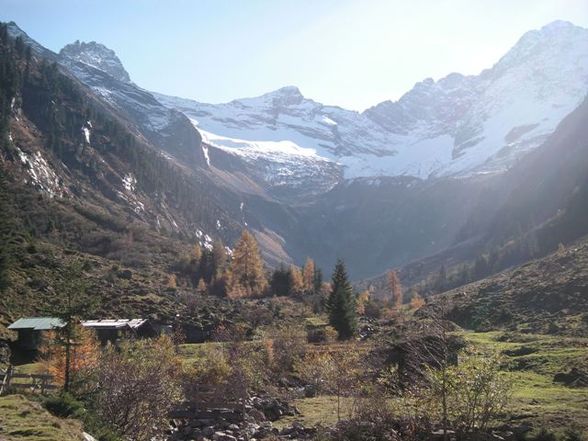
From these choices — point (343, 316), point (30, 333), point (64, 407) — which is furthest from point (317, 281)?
point (64, 407)

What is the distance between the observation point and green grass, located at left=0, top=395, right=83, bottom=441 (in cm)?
2039

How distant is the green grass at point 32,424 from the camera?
20391 mm

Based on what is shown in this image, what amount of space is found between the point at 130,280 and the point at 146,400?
307 ft

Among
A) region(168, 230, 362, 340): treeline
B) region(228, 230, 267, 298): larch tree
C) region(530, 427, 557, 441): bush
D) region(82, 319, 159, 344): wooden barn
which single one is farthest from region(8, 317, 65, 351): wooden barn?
region(228, 230, 267, 298): larch tree

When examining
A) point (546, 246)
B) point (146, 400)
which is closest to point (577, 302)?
point (146, 400)

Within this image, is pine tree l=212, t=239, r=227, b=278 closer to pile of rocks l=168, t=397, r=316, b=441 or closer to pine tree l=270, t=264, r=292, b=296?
pine tree l=270, t=264, r=292, b=296

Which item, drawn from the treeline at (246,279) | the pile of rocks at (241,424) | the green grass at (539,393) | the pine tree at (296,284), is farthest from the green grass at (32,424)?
the pine tree at (296,284)

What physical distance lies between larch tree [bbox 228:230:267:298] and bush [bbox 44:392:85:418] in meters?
102

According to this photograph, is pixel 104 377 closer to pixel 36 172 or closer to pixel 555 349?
pixel 555 349

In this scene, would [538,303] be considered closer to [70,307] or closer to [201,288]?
[70,307]

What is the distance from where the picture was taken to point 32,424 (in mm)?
22016

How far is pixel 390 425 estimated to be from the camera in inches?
1232

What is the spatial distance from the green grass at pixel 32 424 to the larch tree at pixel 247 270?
104215 millimetres

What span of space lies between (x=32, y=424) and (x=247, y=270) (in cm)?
11156
